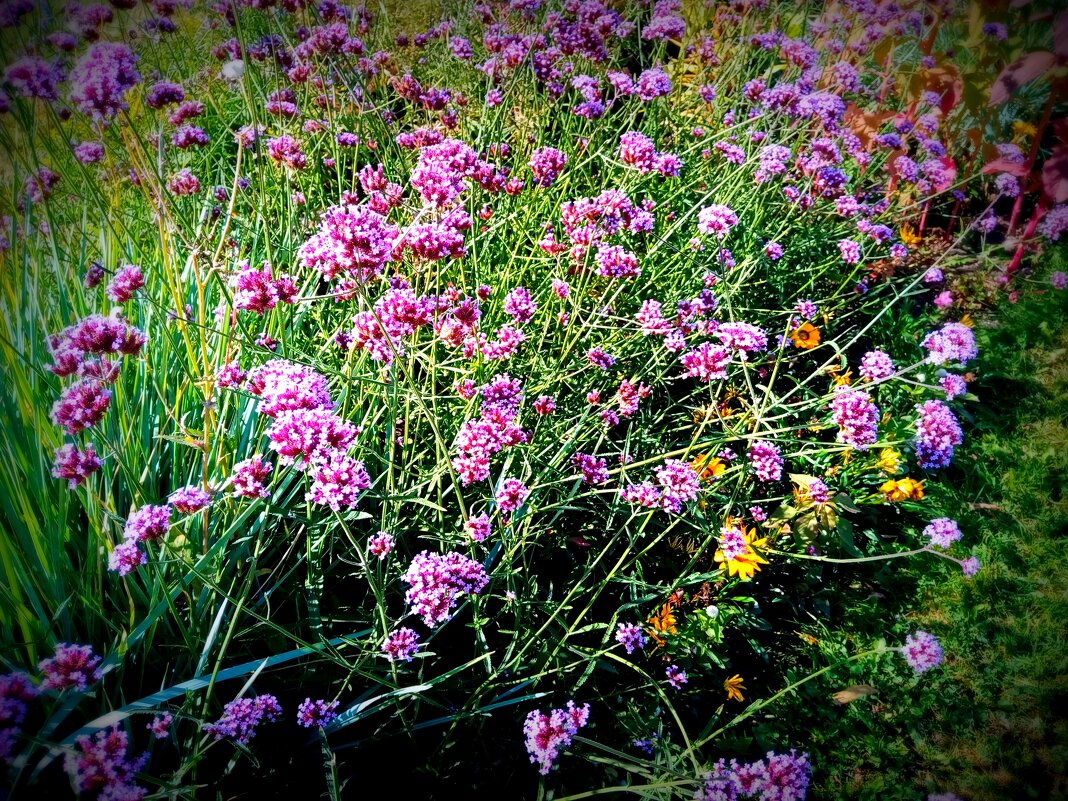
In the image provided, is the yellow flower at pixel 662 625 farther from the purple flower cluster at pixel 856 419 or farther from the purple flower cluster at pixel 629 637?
the purple flower cluster at pixel 856 419

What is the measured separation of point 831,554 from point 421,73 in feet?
14.1

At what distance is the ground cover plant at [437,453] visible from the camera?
1.53 metres

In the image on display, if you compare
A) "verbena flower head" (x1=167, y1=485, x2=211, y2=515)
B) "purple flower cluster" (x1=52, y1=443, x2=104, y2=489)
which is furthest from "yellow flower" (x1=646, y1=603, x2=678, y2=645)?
"purple flower cluster" (x1=52, y1=443, x2=104, y2=489)

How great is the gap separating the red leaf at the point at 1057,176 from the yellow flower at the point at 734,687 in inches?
151

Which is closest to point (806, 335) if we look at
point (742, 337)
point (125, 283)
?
point (742, 337)

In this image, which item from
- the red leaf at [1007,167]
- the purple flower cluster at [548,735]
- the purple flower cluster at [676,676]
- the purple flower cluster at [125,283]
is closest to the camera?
the purple flower cluster at [548,735]

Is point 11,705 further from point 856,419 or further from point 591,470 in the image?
point 856,419

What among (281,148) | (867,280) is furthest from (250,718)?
(867,280)

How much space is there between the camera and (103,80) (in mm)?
1562

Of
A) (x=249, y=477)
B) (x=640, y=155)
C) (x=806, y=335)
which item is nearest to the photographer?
(x=249, y=477)

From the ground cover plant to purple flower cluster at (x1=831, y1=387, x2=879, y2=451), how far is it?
16 mm

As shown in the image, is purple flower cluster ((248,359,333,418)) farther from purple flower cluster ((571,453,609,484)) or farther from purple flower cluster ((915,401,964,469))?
purple flower cluster ((915,401,964,469))

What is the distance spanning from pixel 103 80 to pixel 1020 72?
187 inches

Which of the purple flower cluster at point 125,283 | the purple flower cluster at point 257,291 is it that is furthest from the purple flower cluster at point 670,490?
the purple flower cluster at point 125,283
